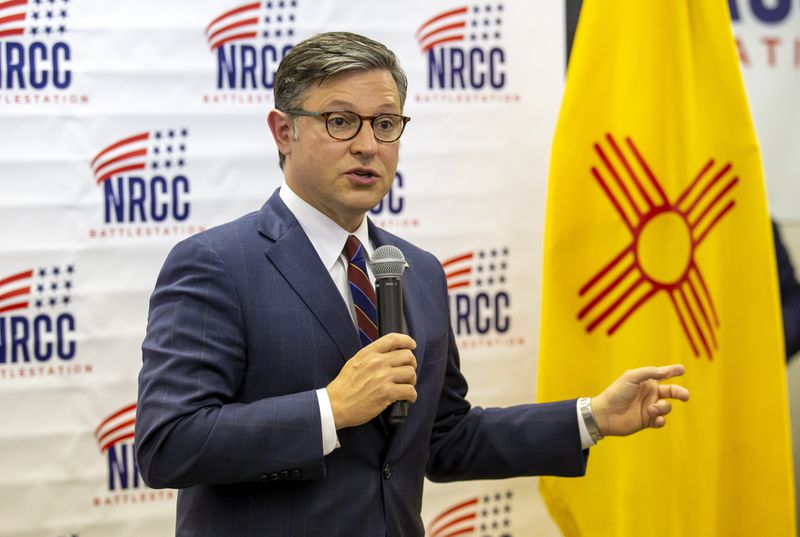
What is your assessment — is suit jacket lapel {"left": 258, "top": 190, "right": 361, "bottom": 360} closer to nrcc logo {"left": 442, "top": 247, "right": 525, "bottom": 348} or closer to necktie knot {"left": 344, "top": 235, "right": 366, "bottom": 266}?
necktie knot {"left": 344, "top": 235, "right": 366, "bottom": 266}

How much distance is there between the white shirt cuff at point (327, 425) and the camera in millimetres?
1489

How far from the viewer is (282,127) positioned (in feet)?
5.82

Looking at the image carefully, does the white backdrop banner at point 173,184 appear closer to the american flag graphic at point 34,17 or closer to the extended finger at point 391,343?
A: the american flag graphic at point 34,17

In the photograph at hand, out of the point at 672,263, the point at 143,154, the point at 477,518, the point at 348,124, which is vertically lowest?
the point at 477,518

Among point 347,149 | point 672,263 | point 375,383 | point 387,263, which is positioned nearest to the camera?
point 375,383

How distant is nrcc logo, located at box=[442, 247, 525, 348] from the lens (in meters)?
3.12

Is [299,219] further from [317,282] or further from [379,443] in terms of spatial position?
[379,443]

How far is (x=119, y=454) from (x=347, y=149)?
5.53ft

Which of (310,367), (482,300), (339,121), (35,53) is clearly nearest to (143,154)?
(35,53)

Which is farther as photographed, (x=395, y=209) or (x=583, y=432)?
(x=395, y=209)

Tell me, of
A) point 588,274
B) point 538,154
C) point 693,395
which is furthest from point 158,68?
point 693,395

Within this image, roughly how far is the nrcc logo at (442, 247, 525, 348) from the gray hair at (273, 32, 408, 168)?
142cm

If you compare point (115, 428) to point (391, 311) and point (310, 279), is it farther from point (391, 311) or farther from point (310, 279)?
point (391, 311)

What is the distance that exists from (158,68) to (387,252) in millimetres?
1619
